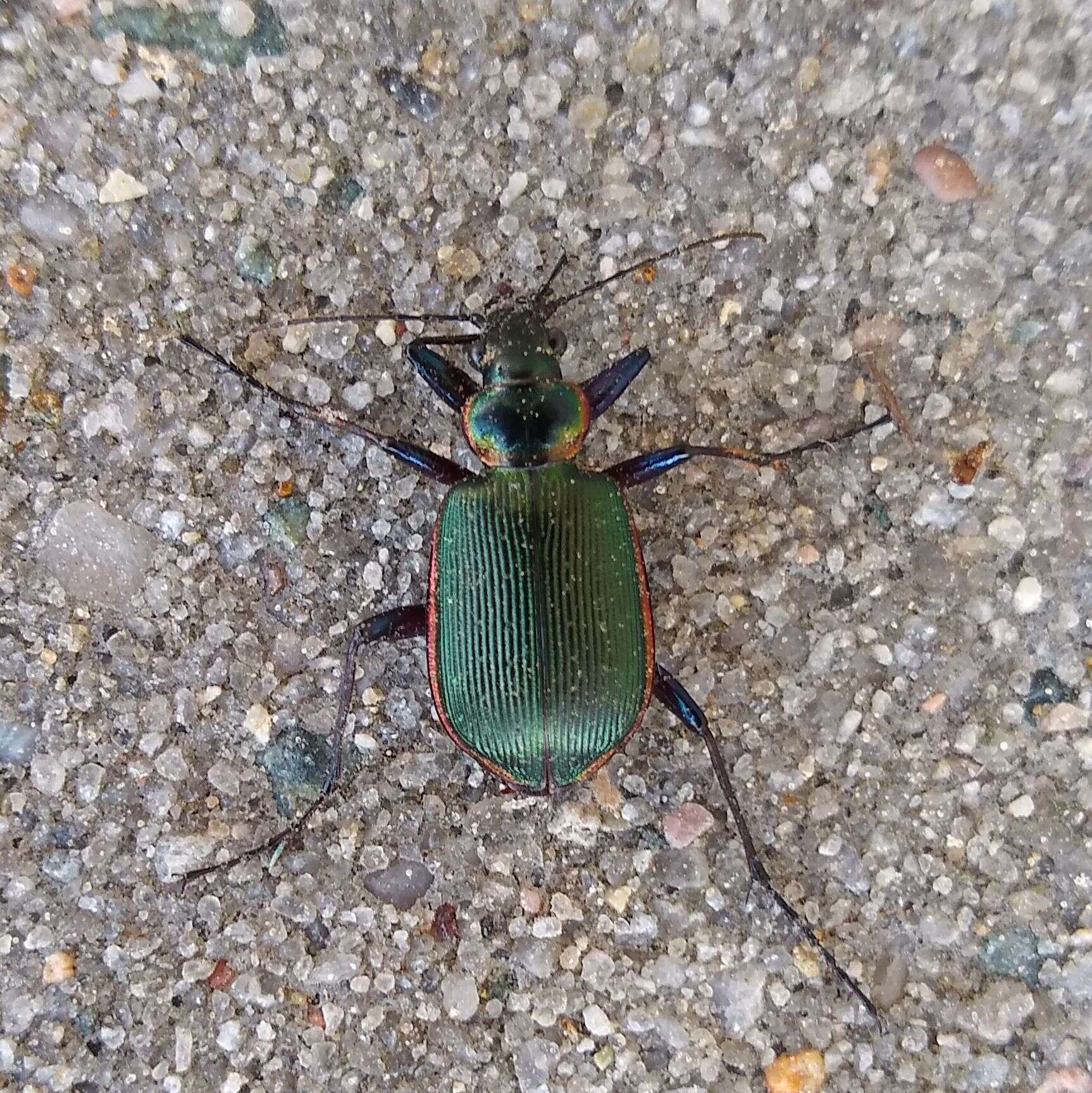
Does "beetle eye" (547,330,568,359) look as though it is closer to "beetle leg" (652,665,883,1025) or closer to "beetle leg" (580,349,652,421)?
"beetle leg" (580,349,652,421)

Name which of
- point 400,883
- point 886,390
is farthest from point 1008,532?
point 400,883

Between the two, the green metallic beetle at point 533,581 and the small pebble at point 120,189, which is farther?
the small pebble at point 120,189

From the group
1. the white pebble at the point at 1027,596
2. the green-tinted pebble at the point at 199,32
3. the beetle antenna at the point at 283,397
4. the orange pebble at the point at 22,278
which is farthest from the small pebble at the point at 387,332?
the white pebble at the point at 1027,596

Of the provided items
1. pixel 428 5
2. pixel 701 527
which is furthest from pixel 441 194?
pixel 701 527

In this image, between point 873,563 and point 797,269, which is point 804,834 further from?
point 797,269

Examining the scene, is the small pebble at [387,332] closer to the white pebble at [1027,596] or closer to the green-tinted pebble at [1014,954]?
the white pebble at [1027,596]
